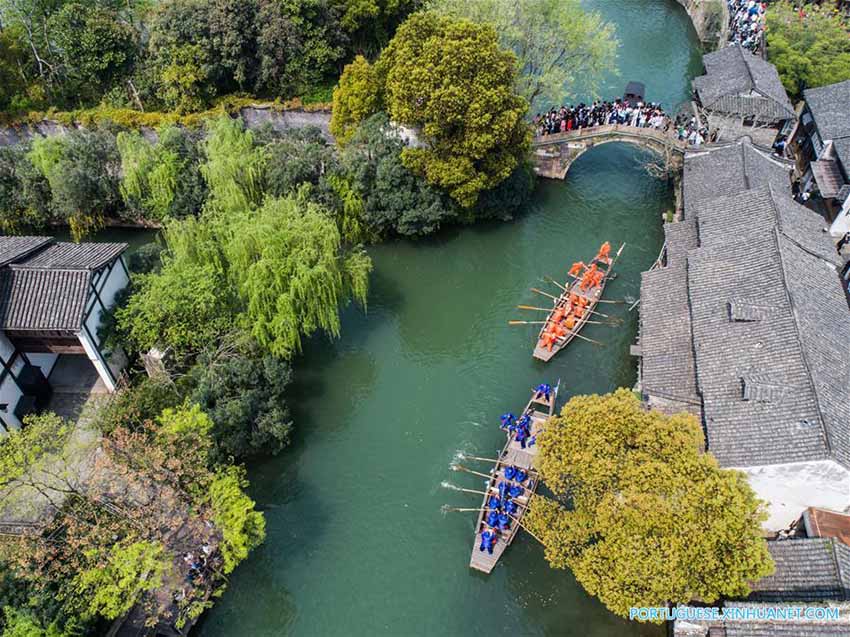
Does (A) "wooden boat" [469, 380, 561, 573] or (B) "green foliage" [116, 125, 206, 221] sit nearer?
(A) "wooden boat" [469, 380, 561, 573]

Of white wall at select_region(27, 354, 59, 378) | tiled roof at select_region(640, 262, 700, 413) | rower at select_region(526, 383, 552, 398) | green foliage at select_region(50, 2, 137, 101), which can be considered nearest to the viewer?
tiled roof at select_region(640, 262, 700, 413)

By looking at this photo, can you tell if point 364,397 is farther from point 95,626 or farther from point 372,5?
point 372,5

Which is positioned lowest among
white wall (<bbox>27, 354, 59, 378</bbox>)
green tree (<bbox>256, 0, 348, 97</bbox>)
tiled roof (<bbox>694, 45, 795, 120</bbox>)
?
white wall (<bbox>27, 354, 59, 378</bbox>)

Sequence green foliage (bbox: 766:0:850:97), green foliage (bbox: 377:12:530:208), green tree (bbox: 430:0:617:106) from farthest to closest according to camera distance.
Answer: green foliage (bbox: 766:0:850:97)
green tree (bbox: 430:0:617:106)
green foliage (bbox: 377:12:530:208)

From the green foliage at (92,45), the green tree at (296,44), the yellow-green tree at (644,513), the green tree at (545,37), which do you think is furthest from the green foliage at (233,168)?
the yellow-green tree at (644,513)

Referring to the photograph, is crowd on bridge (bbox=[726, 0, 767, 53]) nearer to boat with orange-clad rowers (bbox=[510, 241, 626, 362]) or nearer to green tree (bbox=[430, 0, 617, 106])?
green tree (bbox=[430, 0, 617, 106])

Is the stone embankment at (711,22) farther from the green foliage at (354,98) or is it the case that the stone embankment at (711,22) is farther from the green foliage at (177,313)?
the green foliage at (177,313)

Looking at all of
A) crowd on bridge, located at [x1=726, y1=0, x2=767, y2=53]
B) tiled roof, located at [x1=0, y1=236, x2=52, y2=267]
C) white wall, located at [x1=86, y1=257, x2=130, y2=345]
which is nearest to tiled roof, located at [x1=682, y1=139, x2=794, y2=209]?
crowd on bridge, located at [x1=726, y1=0, x2=767, y2=53]
